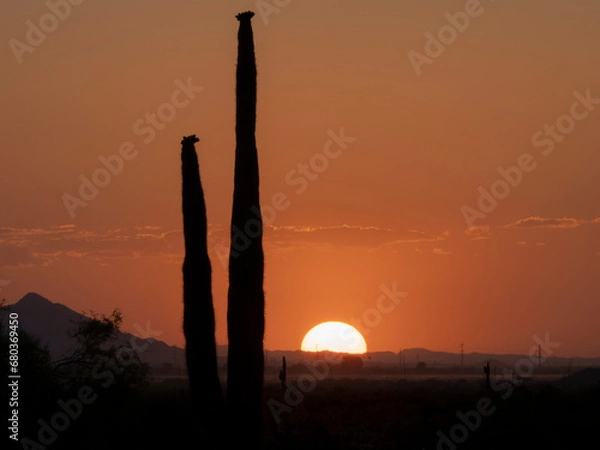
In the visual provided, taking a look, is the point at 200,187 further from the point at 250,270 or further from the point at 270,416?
the point at 270,416

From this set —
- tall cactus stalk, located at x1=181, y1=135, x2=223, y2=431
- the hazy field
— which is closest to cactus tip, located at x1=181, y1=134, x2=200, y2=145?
tall cactus stalk, located at x1=181, y1=135, x2=223, y2=431

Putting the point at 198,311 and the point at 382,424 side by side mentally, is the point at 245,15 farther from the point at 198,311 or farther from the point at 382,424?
the point at 382,424

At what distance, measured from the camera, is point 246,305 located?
19781mm

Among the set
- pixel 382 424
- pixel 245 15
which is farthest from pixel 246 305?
pixel 382 424

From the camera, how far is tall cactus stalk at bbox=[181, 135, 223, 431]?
20.1 m

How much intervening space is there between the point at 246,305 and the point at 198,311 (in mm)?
1138

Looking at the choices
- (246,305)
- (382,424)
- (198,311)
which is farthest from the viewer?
(382,424)

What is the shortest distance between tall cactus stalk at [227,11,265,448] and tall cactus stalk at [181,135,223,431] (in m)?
0.46

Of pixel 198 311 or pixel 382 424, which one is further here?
pixel 382 424

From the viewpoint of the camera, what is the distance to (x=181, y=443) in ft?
81.7

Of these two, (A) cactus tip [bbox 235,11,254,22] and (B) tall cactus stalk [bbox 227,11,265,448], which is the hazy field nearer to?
(B) tall cactus stalk [bbox 227,11,265,448]

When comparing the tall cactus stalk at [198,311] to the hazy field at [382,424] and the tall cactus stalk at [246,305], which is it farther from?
the hazy field at [382,424]

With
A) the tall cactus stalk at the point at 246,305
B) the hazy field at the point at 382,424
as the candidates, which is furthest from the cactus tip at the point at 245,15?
the hazy field at the point at 382,424

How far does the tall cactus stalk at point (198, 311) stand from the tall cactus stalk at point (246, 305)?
462 millimetres
